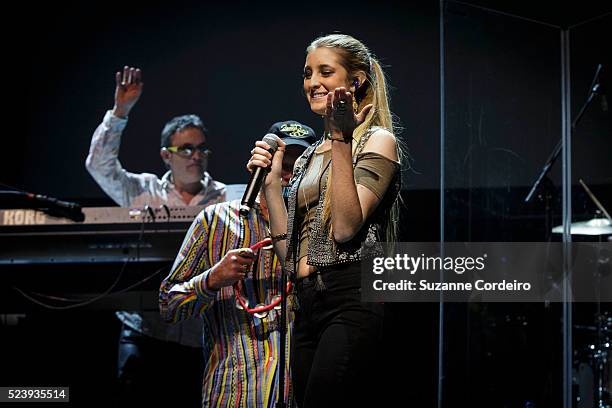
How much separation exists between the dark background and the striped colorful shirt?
138cm

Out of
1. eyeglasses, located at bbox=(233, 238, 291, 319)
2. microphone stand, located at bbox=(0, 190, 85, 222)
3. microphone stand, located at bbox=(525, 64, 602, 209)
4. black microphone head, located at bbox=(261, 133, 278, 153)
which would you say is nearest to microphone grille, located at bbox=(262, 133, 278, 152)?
black microphone head, located at bbox=(261, 133, 278, 153)

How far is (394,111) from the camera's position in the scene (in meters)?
4.17

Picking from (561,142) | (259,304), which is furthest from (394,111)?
(259,304)

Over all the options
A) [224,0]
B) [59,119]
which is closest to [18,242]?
[59,119]

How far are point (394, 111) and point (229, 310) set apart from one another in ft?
7.31

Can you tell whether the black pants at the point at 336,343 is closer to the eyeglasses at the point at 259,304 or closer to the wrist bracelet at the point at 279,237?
the wrist bracelet at the point at 279,237

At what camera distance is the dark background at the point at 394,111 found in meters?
3.55

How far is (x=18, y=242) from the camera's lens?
3.41 meters

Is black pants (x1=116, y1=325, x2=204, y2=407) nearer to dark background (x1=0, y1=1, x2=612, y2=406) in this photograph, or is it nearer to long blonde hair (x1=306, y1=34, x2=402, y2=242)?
dark background (x1=0, y1=1, x2=612, y2=406)

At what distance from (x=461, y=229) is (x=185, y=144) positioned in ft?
5.55

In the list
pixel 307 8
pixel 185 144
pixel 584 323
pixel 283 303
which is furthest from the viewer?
pixel 307 8

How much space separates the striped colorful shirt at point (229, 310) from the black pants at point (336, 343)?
0.49 meters

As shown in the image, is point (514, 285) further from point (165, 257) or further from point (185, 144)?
point (185, 144)

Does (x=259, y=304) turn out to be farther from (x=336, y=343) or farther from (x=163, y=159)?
(x=163, y=159)
